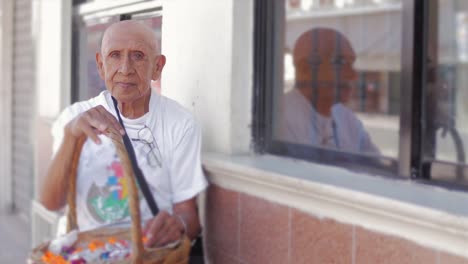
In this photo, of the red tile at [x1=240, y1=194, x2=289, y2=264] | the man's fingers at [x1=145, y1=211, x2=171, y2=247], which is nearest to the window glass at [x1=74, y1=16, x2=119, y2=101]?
the man's fingers at [x1=145, y1=211, x2=171, y2=247]

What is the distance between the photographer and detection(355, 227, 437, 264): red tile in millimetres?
1685

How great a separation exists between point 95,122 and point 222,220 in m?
1.89

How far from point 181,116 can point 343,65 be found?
9.64 feet

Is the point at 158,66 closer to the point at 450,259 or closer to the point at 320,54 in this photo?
the point at 450,259

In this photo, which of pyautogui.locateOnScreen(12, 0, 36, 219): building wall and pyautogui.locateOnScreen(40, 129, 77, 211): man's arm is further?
pyautogui.locateOnScreen(12, 0, 36, 219): building wall

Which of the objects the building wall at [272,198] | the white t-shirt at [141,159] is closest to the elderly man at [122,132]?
the white t-shirt at [141,159]

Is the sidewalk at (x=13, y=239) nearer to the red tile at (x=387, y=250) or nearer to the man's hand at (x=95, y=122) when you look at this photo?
the red tile at (x=387, y=250)

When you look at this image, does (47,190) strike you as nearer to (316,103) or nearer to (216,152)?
(216,152)

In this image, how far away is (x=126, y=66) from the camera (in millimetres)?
616

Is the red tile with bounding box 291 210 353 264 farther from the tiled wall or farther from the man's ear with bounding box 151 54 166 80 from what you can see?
the man's ear with bounding box 151 54 166 80

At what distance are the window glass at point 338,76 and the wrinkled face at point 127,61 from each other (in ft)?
5.69

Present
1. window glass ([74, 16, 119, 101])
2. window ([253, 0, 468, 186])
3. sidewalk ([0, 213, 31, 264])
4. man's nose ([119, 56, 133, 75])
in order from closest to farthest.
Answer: man's nose ([119, 56, 133, 75]) → window glass ([74, 16, 119, 101]) → window ([253, 0, 468, 186]) → sidewalk ([0, 213, 31, 264])

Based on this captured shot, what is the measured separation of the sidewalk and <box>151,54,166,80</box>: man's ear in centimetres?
461

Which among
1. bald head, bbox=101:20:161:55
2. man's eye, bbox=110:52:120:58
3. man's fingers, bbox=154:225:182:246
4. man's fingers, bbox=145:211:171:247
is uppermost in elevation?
bald head, bbox=101:20:161:55
